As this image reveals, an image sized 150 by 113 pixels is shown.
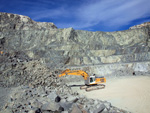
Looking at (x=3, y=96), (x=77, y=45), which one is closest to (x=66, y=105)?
(x=3, y=96)

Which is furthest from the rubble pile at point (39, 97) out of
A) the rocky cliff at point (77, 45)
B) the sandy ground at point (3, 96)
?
the rocky cliff at point (77, 45)

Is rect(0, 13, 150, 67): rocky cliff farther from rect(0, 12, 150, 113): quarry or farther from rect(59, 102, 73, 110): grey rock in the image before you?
rect(59, 102, 73, 110): grey rock

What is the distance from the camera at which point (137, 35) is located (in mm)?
42844

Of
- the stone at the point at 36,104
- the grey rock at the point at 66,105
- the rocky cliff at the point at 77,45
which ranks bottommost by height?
the grey rock at the point at 66,105

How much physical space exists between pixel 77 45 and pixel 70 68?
43.7ft

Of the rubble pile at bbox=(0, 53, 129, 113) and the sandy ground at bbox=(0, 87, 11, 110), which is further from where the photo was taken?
the sandy ground at bbox=(0, 87, 11, 110)

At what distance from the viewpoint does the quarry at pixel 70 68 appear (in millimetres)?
8074

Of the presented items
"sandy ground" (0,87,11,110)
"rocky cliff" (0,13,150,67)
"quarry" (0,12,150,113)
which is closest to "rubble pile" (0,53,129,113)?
"quarry" (0,12,150,113)

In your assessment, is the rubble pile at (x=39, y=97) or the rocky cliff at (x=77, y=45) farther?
the rocky cliff at (x=77, y=45)

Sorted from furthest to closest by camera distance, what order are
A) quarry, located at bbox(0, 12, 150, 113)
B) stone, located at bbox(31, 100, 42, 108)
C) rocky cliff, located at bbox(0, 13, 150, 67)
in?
rocky cliff, located at bbox(0, 13, 150, 67) < quarry, located at bbox(0, 12, 150, 113) < stone, located at bbox(31, 100, 42, 108)

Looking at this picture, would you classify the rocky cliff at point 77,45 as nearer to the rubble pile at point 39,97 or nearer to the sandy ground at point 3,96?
the rubble pile at point 39,97

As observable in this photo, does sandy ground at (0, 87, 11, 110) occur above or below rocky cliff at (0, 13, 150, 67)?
below

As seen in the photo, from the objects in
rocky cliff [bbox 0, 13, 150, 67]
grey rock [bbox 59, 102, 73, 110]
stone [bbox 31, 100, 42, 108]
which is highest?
rocky cliff [bbox 0, 13, 150, 67]

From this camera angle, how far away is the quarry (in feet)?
26.5
